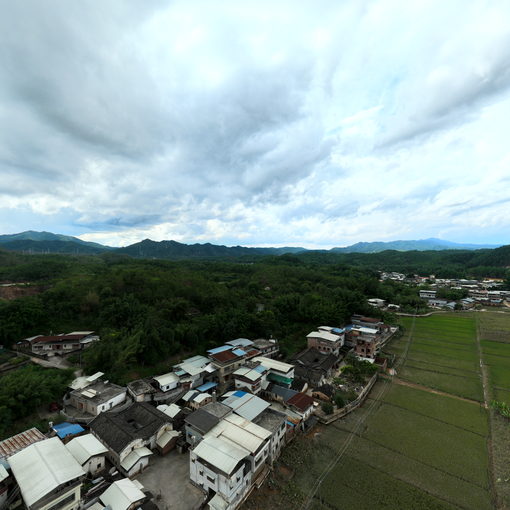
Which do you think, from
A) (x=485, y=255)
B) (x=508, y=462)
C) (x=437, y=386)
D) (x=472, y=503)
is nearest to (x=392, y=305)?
(x=437, y=386)

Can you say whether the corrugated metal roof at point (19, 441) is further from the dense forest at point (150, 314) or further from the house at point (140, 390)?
the dense forest at point (150, 314)

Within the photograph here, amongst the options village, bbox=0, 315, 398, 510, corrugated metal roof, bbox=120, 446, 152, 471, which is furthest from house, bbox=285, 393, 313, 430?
corrugated metal roof, bbox=120, 446, 152, 471

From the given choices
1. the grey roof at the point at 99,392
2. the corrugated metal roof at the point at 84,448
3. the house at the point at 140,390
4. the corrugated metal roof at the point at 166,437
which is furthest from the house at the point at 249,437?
the grey roof at the point at 99,392

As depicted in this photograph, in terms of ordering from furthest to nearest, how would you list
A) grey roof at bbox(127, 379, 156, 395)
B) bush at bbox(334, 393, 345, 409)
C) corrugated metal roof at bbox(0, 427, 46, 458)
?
grey roof at bbox(127, 379, 156, 395) < bush at bbox(334, 393, 345, 409) < corrugated metal roof at bbox(0, 427, 46, 458)

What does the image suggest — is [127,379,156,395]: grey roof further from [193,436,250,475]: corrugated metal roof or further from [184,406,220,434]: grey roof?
[193,436,250,475]: corrugated metal roof

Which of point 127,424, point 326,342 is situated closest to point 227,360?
point 127,424
